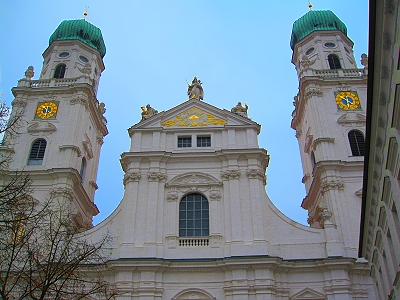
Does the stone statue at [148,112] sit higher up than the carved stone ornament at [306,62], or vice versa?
the carved stone ornament at [306,62]

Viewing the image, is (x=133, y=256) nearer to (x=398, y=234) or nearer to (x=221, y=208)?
(x=221, y=208)

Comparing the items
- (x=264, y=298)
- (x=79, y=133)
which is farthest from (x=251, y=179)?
(x=79, y=133)

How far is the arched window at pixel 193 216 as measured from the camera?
2305cm

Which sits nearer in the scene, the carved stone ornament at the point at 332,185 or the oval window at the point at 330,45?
the carved stone ornament at the point at 332,185

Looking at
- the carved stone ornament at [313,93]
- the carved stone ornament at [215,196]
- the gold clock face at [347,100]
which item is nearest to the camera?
the carved stone ornament at [215,196]

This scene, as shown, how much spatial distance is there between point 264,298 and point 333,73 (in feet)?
58.6

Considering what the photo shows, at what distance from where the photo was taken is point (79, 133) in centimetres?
2961

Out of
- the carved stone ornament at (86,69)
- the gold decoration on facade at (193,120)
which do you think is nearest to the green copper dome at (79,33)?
the carved stone ornament at (86,69)

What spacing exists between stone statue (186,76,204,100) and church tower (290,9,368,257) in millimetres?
6964

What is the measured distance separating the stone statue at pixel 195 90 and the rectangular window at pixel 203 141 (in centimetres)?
350

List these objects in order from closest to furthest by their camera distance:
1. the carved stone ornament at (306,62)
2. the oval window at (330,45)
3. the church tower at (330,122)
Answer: the church tower at (330,122) < the carved stone ornament at (306,62) < the oval window at (330,45)

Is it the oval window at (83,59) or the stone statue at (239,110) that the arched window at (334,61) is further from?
the oval window at (83,59)

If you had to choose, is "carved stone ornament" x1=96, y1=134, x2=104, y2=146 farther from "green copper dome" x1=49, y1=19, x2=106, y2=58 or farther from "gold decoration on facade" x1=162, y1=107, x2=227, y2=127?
"gold decoration on facade" x1=162, y1=107, x2=227, y2=127

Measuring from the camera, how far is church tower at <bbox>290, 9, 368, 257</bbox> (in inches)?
980
